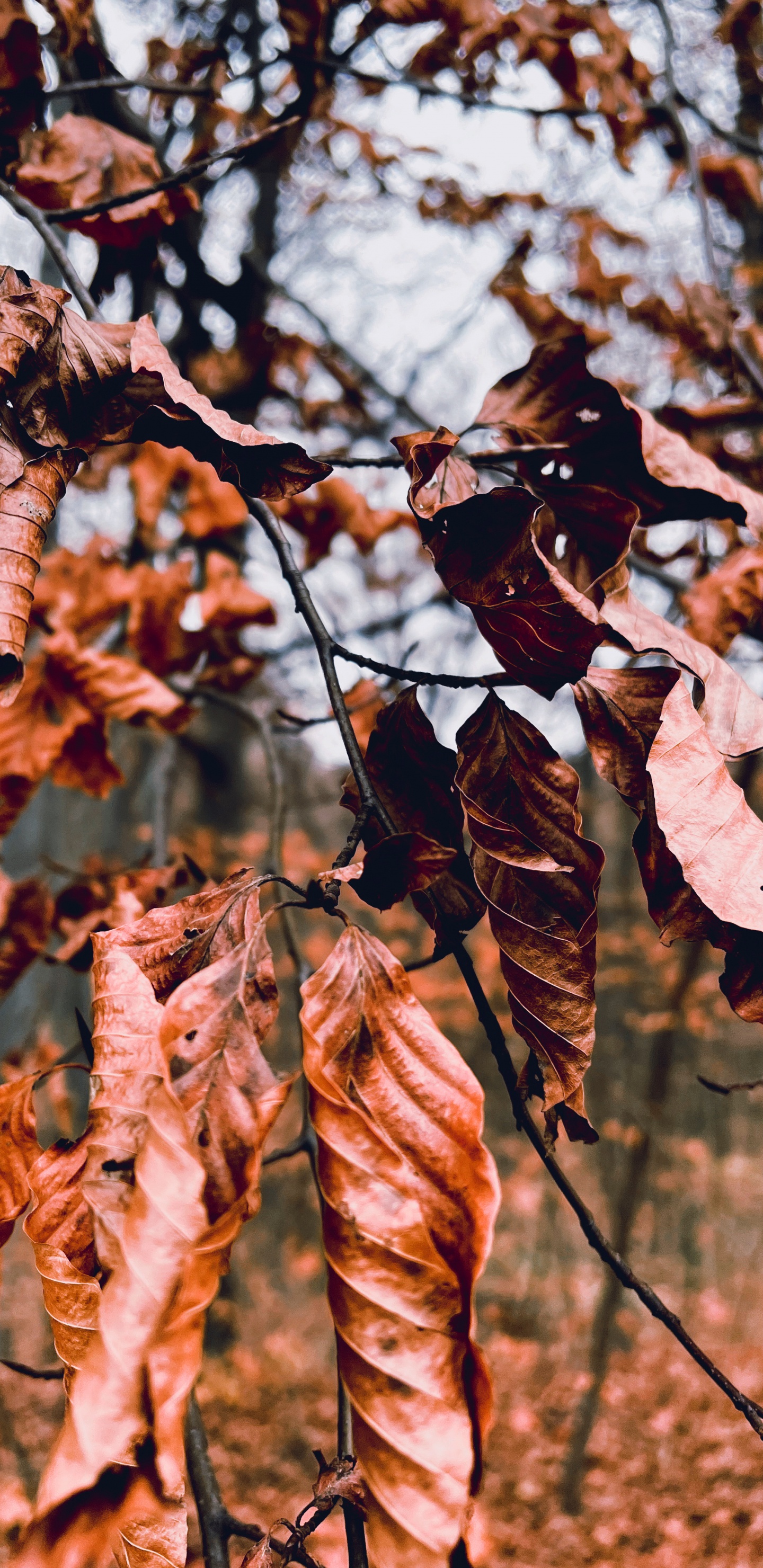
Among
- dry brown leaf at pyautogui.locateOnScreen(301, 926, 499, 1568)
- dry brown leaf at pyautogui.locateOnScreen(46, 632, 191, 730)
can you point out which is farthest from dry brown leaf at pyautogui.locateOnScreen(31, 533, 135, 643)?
dry brown leaf at pyautogui.locateOnScreen(301, 926, 499, 1568)

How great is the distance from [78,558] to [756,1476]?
3.46m

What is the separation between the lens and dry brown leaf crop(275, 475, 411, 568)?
132 cm

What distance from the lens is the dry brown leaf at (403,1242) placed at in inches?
9.7

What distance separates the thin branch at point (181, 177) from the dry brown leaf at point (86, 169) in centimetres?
15

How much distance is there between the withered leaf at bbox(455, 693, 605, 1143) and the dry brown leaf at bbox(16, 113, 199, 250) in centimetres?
64

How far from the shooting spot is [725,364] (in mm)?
1151

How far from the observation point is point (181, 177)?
1.91 ft

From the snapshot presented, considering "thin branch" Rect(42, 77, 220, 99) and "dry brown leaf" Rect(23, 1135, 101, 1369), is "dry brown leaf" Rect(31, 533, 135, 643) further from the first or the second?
"dry brown leaf" Rect(23, 1135, 101, 1369)

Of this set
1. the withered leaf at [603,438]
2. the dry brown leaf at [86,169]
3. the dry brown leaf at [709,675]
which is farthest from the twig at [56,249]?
the dry brown leaf at [709,675]

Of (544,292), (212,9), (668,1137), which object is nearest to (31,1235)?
(544,292)

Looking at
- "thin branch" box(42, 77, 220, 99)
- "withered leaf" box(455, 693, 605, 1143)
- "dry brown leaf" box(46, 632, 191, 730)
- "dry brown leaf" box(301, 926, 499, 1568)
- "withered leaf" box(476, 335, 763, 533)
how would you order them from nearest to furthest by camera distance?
"dry brown leaf" box(301, 926, 499, 1568) < "withered leaf" box(455, 693, 605, 1143) < "withered leaf" box(476, 335, 763, 533) < "thin branch" box(42, 77, 220, 99) < "dry brown leaf" box(46, 632, 191, 730)

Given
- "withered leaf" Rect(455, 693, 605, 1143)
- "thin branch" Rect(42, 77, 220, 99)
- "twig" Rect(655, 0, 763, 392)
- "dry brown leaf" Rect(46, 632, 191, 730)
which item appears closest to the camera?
"withered leaf" Rect(455, 693, 605, 1143)

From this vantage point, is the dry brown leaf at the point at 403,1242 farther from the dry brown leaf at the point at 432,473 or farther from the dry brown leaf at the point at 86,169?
the dry brown leaf at the point at 86,169

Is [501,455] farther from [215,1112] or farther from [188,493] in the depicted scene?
[188,493]
